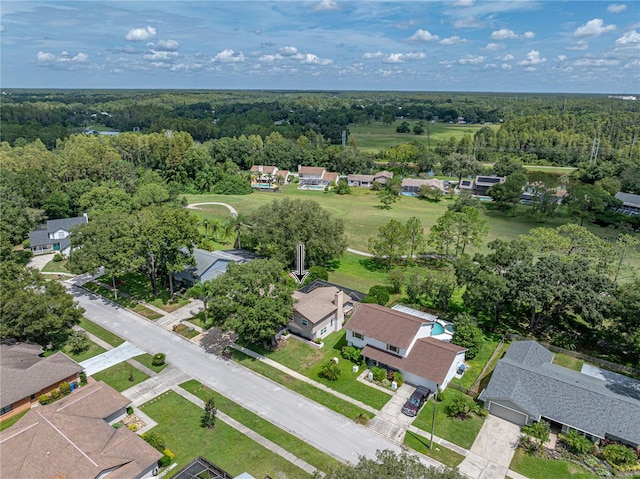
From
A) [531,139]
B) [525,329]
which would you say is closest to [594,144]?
[531,139]

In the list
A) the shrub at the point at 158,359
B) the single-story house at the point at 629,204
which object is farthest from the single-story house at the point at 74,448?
the single-story house at the point at 629,204

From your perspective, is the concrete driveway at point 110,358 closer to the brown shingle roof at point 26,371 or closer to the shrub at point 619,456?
the brown shingle roof at point 26,371

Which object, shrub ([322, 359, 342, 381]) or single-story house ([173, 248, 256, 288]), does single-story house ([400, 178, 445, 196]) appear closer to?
single-story house ([173, 248, 256, 288])

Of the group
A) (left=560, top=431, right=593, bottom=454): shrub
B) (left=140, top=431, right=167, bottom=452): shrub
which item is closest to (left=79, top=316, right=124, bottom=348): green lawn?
(left=140, top=431, right=167, bottom=452): shrub

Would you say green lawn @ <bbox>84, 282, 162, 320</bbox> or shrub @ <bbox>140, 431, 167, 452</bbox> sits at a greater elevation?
shrub @ <bbox>140, 431, 167, 452</bbox>

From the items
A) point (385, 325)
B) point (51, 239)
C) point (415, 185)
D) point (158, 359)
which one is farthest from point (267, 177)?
point (385, 325)

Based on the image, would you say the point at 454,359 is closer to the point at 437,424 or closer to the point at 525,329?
the point at 437,424
